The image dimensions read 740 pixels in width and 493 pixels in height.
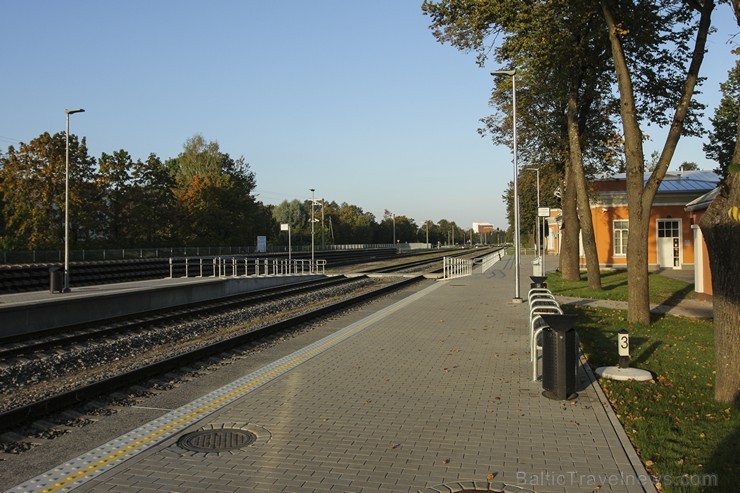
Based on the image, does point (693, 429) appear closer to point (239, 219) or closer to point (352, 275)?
point (352, 275)

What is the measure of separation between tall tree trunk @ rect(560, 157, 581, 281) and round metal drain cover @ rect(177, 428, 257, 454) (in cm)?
2239

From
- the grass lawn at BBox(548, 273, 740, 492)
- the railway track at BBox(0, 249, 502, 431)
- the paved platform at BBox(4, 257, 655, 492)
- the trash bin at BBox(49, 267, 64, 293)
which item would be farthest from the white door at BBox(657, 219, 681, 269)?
the trash bin at BBox(49, 267, 64, 293)

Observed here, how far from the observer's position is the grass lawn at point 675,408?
4.94 metres

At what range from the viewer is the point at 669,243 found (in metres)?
37.7

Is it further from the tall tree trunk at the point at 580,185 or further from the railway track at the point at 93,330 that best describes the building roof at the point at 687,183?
the railway track at the point at 93,330

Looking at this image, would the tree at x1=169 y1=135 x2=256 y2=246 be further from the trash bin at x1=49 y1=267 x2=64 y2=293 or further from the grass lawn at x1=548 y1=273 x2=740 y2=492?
the grass lawn at x1=548 y1=273 x2=740 y2=492

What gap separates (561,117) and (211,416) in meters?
24.5

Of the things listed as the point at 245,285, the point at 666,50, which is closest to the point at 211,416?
the point at 666,50

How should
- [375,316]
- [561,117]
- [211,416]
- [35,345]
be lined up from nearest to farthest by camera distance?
[211,416] < [35,345] < [375,316] < [561,117]

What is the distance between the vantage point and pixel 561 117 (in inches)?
1068

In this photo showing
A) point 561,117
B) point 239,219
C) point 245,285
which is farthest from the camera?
point 239,219

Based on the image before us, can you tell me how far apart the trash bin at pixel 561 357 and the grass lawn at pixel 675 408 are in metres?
0.60

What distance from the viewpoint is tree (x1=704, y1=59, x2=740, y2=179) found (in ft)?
116

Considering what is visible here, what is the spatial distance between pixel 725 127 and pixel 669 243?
794cm
